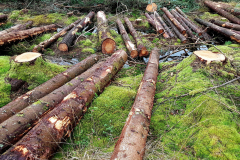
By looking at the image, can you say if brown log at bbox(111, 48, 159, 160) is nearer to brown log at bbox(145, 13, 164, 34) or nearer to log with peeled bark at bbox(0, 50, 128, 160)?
log with peeled bark at bbox(0, 50, 128, 160)

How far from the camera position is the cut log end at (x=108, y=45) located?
5801 millimetres

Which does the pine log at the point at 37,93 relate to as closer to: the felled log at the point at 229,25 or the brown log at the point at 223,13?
the felled log at the point at 229,25

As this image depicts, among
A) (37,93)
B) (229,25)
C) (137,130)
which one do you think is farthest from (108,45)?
(229,25)

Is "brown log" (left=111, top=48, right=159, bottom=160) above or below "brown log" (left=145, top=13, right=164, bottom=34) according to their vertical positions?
below

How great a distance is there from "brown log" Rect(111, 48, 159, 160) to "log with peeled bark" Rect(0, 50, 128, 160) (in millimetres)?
984

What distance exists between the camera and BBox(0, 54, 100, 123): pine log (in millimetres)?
2925

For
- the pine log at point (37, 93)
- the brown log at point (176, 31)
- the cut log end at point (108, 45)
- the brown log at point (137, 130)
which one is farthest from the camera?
the brown log at point (176, 31)

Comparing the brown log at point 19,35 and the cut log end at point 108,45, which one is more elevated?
the brown log at point 19,35

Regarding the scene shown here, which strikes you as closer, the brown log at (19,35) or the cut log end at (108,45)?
the brown log at (19,35)

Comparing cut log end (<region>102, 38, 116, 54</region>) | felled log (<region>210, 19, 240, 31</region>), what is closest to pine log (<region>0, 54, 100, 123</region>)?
cut log end (<region>102, 38, 116, 54</region>)

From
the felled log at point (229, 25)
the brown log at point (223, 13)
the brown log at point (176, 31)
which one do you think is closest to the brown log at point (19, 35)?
the brown log at point (176, 31)

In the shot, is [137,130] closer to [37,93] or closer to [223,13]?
[37,93]

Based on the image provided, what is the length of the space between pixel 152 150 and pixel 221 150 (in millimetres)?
960

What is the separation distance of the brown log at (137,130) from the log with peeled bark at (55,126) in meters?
0.98
